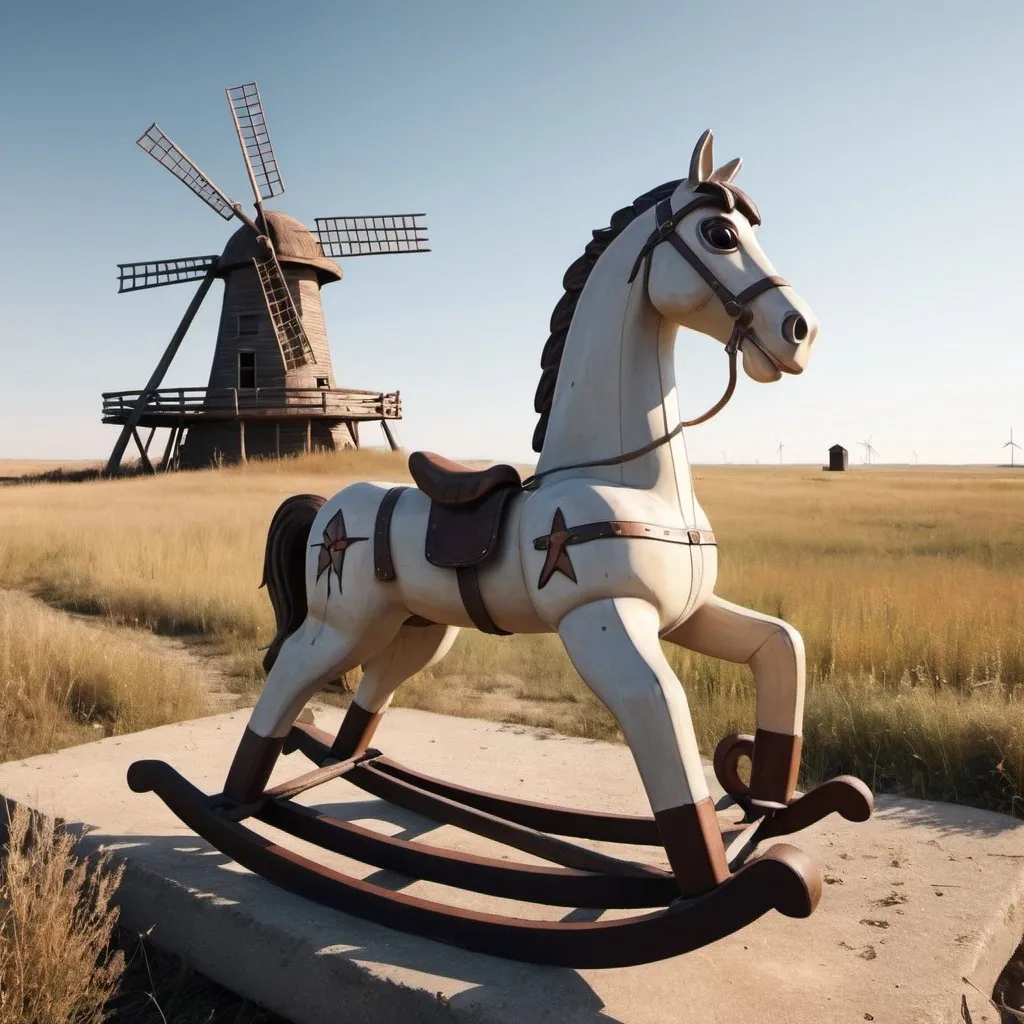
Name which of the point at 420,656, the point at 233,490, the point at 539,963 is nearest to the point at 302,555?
the point at 420,656

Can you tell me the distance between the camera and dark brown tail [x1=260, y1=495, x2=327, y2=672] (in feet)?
10.7

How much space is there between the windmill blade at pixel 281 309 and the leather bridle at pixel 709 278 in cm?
2173

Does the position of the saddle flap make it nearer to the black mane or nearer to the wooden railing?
the black mane

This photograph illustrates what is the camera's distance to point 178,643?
7.84 metres

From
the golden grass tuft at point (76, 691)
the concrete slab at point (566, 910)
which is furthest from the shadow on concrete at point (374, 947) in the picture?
the golden grass tuft at point (76, 691)

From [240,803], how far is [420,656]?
34.3 inches

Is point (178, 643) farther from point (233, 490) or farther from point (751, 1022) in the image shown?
point (233, 490)

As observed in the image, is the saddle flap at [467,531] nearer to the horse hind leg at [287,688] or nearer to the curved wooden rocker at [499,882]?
the horse hind leg at [287,688]

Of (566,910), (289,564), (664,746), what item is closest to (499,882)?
(566,910)

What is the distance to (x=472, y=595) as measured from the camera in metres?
2.65

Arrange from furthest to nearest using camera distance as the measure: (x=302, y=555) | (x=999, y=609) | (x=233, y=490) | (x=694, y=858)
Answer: (x=233, y=490)
(x=999, y=609)
(x=302, y=555)
(x=694, y=858)

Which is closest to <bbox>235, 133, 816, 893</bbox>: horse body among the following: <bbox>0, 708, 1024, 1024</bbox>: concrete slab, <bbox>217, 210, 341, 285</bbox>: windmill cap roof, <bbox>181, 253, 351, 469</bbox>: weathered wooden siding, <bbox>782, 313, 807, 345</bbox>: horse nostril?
<bbox>782, 313, 807, 345</bbox>: horse nostril

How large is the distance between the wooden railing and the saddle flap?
21.6 m

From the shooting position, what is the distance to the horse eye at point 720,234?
2.29 metres
